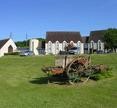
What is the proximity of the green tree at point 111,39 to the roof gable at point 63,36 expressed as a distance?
13.8m

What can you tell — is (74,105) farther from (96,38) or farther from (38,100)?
(96,38)

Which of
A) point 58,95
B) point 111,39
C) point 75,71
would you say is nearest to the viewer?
point 58,95

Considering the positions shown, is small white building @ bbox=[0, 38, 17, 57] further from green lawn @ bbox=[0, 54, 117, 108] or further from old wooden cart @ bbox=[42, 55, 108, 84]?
old wooden cart @ bbox=[42, 55, 108, 84]

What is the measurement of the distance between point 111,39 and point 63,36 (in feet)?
70.4

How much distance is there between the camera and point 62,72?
18250mm

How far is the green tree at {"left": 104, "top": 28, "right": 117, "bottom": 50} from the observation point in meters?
93.7

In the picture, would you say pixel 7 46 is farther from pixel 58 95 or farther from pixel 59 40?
pixel 58 95

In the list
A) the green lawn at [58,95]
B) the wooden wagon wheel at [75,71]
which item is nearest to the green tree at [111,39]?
the green lawn at [58,95]

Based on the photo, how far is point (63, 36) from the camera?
112 m

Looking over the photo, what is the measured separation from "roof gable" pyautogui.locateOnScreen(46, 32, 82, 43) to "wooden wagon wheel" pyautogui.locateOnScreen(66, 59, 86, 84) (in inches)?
3593

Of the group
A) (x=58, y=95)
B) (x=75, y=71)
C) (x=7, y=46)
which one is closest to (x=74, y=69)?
(x=75, y=71)

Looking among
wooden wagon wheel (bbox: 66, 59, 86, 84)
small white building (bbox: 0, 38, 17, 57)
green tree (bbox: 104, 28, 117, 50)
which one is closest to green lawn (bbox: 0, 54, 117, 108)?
wooden wagon wheel (bbox: 66, 59, 86, 84)

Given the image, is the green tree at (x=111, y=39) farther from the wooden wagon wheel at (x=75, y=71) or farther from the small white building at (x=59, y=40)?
the wooden wagon wheel at (x=75, y=71)

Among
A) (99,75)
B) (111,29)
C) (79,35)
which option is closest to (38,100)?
(99,75)
